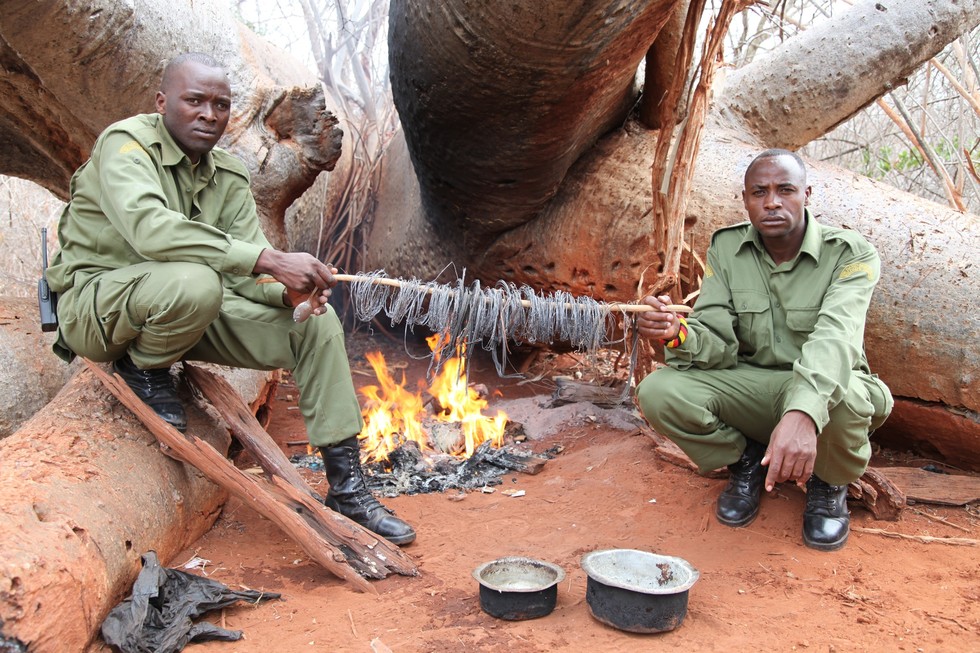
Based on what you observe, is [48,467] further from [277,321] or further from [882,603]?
[882,603]

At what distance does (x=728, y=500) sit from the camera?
137 inches

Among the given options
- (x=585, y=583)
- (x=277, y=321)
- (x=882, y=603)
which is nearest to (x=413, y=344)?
(x=277, y=321)

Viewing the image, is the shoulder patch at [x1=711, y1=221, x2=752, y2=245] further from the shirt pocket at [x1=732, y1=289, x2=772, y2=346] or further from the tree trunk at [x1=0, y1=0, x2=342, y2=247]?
the tree trunk at [x1=0, y1=0, x2=342, y2=247]

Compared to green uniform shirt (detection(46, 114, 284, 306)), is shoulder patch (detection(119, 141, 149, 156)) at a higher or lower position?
higher

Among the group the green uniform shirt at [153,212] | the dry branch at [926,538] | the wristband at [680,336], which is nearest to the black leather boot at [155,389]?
the green uniform shirt at [153,212]

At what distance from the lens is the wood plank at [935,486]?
12.3ft

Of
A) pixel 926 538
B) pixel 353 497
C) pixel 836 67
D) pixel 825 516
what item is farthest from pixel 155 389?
pixel 836 67

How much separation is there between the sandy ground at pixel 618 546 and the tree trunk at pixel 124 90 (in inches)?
82.0

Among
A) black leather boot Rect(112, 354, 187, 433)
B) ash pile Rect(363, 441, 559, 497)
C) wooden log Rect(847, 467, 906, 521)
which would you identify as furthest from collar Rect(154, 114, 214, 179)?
wooden log Rect(847, 467, 906, 521)

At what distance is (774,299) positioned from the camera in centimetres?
352

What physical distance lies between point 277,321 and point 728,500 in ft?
7.17

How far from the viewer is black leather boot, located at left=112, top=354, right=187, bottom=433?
3.33 m

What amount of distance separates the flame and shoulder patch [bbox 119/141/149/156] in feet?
6.30

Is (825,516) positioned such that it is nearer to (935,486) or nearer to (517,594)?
(935,486)
